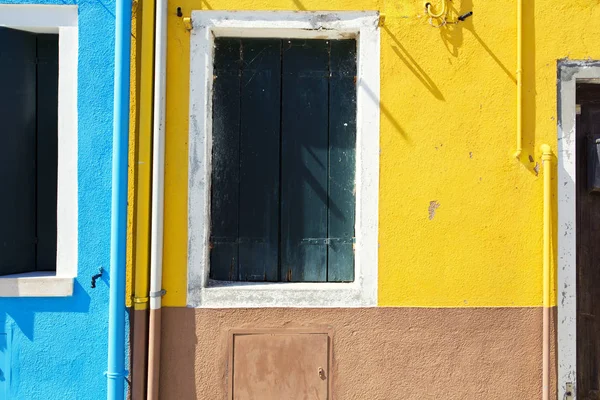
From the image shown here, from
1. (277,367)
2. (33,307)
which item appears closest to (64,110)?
(33,307)

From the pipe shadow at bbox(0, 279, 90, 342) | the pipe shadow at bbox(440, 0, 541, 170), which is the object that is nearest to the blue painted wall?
the pipe shadow at bbox(0, 279, 90, 342)

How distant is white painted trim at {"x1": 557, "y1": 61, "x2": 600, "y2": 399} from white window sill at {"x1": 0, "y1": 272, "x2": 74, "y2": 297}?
3.28m

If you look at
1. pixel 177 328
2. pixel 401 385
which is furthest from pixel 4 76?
pixel 401 385

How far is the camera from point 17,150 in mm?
3514

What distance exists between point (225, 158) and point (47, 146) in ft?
4.18

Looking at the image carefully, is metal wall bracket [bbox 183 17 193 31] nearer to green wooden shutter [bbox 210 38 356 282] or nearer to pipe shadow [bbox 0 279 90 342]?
green wooden shutter [bbox 210 38 356 282]

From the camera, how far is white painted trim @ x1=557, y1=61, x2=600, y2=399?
11.1 feet

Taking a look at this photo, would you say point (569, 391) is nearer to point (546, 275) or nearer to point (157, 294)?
point (546, 275)

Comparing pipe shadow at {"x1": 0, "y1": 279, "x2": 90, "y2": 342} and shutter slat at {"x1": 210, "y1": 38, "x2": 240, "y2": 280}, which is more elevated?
shutter slat at {"x1": 210, "y1": 38, "x2": 240, "y2": 280}

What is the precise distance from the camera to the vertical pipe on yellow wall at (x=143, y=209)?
10.8 ft

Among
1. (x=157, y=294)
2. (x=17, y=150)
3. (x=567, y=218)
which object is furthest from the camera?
(x=17, y=150)

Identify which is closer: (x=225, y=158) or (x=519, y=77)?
(x=519, y=77)

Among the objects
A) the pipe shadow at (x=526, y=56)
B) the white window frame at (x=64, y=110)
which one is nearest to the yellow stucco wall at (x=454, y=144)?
the pipe shadow at (x=526, y=56)

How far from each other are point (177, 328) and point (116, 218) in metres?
0.83
